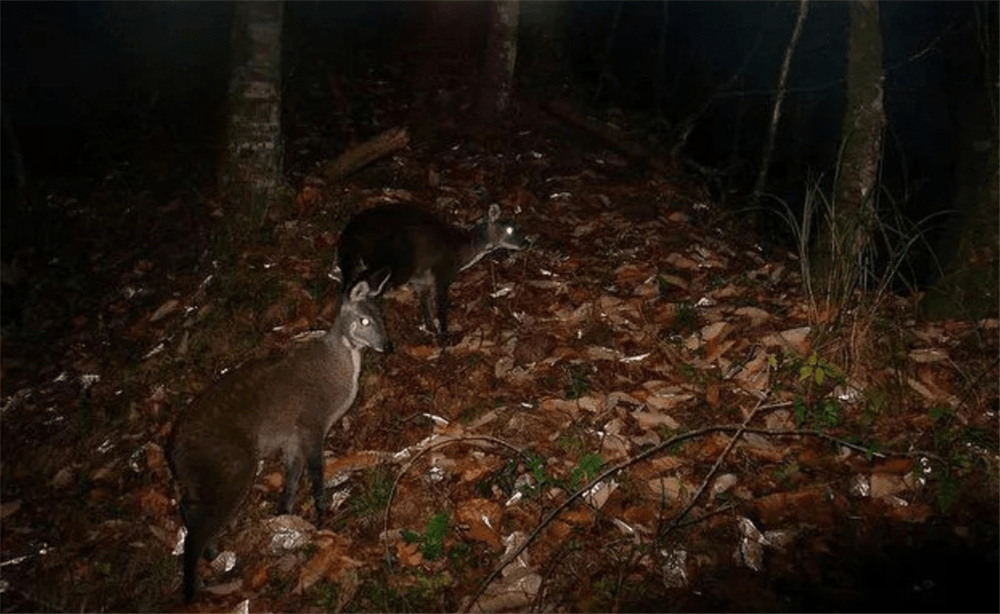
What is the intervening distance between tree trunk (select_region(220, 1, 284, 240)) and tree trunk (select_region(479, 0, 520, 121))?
2.82 m

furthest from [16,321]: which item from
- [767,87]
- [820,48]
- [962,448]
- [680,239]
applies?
[820,48]

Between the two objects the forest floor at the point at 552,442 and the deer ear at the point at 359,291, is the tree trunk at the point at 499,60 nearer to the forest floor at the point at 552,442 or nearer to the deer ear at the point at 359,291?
the forest floor at the point at 552,442

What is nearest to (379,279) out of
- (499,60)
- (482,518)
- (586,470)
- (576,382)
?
(576,382)

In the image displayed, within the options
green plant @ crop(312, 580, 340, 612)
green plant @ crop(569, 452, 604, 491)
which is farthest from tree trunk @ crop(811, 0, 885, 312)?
green plant @ crop(312, 580, 340, 612)

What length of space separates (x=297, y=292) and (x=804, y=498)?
436 cm

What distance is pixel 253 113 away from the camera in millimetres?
7906

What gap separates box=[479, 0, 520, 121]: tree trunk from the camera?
975cm

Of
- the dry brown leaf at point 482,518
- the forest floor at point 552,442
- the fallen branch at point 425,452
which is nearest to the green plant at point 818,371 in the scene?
the forest floor at point 552,442

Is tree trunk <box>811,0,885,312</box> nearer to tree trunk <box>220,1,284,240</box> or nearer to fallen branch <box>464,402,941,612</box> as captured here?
fallen branch <box>464,402,941,612</box>

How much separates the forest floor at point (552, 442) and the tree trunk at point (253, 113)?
24 cm

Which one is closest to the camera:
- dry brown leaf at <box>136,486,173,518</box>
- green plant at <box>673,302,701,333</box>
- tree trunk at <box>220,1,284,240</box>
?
dry brown leaf at <box>136,486,173,518</box>

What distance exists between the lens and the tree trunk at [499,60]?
9.75m

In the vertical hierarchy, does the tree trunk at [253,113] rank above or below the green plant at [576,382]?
above

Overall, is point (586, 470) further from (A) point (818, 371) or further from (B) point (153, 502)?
(B) point (153, 502)
